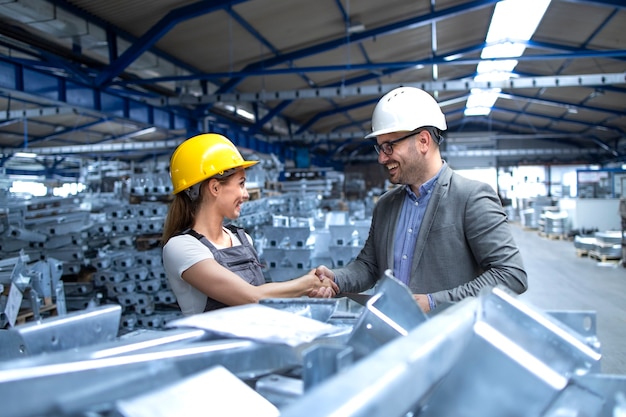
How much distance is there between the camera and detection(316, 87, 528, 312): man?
2.07m

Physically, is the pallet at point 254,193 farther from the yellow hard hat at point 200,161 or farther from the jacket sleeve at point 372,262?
the yellow hard hat at point 200,161

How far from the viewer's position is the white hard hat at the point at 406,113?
2.21 meters

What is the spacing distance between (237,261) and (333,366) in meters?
1.47

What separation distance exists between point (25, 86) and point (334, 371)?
20.4 feet

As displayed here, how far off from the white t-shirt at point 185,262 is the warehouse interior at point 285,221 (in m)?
0.64

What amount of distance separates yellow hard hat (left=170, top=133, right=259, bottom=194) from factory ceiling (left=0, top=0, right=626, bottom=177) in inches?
136

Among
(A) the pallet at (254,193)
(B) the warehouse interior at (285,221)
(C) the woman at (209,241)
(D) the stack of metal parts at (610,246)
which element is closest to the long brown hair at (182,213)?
(C) the woman at (209,241)

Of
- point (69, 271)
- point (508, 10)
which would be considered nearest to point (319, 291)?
point (69, 271)

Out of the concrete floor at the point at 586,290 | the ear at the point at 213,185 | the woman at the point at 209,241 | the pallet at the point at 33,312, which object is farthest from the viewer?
the concrete floor at the point at 586,290

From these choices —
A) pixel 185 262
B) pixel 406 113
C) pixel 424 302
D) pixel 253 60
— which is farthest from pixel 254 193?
pixel 424 302

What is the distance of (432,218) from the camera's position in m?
2.20

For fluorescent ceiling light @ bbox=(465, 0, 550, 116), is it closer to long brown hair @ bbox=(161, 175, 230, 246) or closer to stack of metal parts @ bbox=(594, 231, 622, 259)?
stack of metal parts @ bbox=(594, 231, 622, 259)

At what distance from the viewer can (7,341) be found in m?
1.19

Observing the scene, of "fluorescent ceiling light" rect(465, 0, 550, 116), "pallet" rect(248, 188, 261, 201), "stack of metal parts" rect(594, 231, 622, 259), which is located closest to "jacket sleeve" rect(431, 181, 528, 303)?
"pallet" rect(248, 188, 261, 201)
